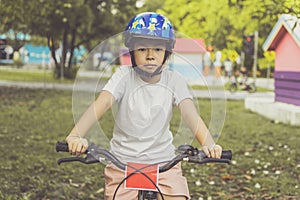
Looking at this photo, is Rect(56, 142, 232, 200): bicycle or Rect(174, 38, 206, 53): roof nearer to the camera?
Rect(56, 142, 232, 200): bicycle

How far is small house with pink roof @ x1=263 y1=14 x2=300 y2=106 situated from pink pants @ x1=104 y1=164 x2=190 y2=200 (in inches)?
401

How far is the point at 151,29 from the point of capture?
8.70ft

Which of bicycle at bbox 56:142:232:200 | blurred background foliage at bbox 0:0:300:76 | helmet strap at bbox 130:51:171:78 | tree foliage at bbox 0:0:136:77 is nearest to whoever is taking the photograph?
bicycle at bbox 56:142:232:200

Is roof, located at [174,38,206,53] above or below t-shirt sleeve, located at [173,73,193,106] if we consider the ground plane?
above

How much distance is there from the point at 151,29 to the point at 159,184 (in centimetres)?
71

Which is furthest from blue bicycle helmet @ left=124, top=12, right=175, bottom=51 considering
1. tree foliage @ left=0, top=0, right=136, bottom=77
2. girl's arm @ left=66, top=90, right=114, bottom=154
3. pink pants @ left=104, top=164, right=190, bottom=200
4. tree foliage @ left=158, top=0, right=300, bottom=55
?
tree foliage @ left=0, top=0, right=136, bottom=77

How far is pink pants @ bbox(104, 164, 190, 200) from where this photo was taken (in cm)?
282

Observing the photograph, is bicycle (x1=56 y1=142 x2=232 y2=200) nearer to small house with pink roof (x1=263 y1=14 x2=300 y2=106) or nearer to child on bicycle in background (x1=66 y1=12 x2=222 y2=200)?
child on bicycle in background (x1=66 y1=12 x2=222 y2=200)

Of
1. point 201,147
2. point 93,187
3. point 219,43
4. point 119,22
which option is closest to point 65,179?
point 93,187

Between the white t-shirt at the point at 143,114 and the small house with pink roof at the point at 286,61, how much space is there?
10228 mm

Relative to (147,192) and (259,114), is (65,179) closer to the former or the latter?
(147,192)

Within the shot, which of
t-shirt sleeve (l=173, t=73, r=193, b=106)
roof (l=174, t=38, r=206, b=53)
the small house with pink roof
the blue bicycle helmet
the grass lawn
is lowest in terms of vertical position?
the grass lawn

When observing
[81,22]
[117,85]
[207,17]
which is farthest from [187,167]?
[81,22]

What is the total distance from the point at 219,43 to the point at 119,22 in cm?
517
